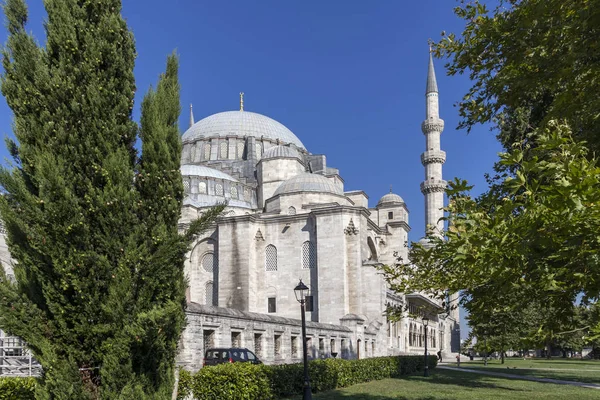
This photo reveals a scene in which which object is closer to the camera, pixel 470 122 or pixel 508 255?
pixel 508 255

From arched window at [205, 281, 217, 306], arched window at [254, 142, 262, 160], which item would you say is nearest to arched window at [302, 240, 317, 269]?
arched window at [205, 281, 217, 306]

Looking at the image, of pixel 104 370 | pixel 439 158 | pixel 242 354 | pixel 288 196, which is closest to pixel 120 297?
pixel 104 370

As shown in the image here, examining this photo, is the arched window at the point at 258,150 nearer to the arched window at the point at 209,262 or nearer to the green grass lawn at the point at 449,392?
the arched window at the point at 209,262

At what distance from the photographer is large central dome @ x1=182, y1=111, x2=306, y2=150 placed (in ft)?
198

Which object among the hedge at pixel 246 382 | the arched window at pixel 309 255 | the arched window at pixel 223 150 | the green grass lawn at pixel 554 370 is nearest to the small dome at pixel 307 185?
the arched window at pixel 309 255

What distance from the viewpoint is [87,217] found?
6508 millimetres

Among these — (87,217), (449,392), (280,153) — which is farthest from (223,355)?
(280,153)

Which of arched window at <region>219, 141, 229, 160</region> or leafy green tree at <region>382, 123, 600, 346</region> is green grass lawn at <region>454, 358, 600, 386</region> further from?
arched window at <region>219, 141, 229, 160</region>

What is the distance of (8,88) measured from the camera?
668cm

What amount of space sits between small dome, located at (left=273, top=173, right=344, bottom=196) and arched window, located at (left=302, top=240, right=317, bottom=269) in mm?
4983

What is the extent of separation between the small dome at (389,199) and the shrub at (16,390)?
4613cm

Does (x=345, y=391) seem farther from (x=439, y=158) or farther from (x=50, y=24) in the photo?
(x=439, y=158)

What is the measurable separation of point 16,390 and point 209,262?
34021 millimetres

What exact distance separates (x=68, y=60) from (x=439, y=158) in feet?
172
